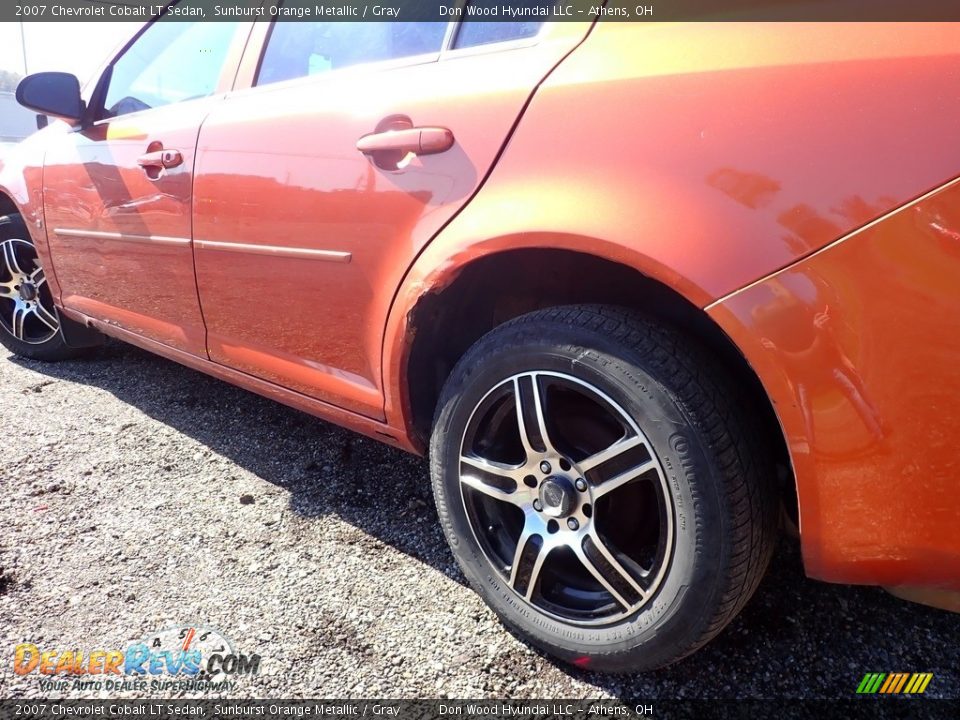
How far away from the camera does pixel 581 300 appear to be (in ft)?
5.30

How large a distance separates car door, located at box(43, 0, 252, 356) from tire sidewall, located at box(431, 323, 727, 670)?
48.2 inches

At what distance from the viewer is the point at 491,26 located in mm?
1551

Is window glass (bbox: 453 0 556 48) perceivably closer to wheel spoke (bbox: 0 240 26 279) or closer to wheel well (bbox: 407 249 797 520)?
wheel well (bbox: 407 249 797 520)

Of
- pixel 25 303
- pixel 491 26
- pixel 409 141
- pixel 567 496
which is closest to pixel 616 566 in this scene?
pixel 567 496

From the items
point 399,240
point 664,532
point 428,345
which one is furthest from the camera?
point 428,345

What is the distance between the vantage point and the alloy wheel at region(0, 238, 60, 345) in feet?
11.3

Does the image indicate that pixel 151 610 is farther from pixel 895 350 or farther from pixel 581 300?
pixel 895 350

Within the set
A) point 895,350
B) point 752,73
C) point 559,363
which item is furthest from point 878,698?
point 752,73

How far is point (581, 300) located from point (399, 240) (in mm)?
469

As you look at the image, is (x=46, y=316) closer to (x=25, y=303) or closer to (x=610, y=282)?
(x=25, y=303)

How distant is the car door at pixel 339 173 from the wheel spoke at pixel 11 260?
1930 millimetres

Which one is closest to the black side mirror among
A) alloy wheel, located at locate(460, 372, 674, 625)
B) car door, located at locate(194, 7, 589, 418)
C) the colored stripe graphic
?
car door, located at locate(194, 7, 589, 418)

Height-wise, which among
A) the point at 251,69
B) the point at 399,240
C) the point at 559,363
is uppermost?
the point at 251,69

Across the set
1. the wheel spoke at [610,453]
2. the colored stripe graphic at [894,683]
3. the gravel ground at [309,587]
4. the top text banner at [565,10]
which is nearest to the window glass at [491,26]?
the top text banner at [565,10]
